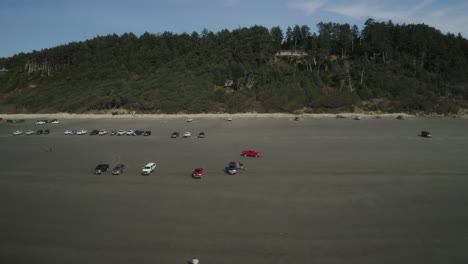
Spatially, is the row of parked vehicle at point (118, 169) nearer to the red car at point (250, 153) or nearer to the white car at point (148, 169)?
the white car at point (148, 169)

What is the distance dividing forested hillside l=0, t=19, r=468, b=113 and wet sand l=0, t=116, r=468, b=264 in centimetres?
2846

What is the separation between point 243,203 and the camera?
1744 cm

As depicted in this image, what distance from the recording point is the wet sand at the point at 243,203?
1298 centimetres

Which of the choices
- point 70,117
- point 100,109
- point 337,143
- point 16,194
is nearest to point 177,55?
point 100,109

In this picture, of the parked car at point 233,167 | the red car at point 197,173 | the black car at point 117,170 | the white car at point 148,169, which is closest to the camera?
the red car at point 197,173

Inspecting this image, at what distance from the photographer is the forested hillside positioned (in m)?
60.4

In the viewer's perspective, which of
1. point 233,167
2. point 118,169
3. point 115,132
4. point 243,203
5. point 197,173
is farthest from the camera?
point 115,132

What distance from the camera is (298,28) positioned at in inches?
3391

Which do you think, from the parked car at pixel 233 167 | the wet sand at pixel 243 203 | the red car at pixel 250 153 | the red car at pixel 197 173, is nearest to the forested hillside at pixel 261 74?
the wet sand at pixel 243 203

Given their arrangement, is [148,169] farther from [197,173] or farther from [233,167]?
[233,167]

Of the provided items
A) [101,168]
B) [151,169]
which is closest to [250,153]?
[151,169]

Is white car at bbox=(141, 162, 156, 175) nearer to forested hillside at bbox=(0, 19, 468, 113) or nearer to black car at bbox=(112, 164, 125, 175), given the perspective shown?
black car at bbox=(112, 164, 125, 175)

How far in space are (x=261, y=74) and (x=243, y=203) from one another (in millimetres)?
54945

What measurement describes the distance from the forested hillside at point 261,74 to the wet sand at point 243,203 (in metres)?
28.5
